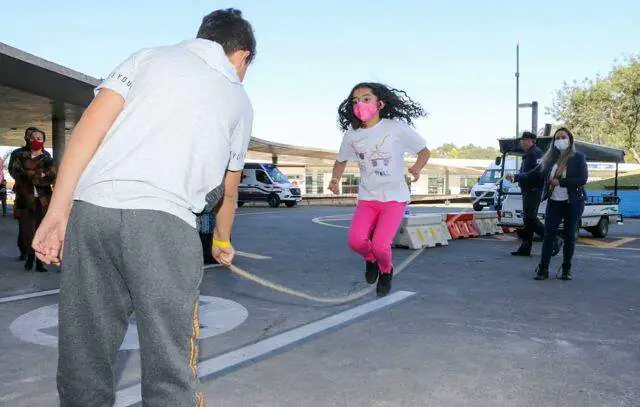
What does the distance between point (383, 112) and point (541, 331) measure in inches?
99.9

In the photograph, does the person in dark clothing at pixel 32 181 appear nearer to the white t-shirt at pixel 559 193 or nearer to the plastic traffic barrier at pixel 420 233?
the plastic traffic barrier at pixel 420 233

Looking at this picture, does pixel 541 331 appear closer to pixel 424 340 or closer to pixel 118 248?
pixel 424 340

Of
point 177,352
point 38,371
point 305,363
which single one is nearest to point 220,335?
point 305,363

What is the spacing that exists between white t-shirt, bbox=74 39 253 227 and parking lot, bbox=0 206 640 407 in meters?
1.56

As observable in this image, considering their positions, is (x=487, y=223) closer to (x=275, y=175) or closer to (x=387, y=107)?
(x=387, y=107)

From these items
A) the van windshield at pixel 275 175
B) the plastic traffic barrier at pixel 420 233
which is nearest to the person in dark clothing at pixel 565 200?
the plastic traffic barrier at pixel 420 233

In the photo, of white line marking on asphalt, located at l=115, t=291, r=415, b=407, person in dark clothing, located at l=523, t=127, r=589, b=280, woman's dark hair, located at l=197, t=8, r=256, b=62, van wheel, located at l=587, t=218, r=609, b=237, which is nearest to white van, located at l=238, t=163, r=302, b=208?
van wheel, located at l=587, t=218, r=609, b=237

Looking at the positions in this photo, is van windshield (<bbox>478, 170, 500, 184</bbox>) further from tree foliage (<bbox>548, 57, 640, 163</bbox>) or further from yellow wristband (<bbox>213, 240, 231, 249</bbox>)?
yellow wristband (<bbox>213, 240, 231, 249</bbox>)

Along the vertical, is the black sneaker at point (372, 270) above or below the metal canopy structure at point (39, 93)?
below

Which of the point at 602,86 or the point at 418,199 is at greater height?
the point at 602,86

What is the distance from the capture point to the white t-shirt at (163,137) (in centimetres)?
197

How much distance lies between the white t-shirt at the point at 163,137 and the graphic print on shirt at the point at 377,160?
12.4ft

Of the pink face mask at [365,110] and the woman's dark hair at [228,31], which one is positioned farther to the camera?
the pink face mask at [365,110]

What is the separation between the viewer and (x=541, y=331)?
15.6 feet
